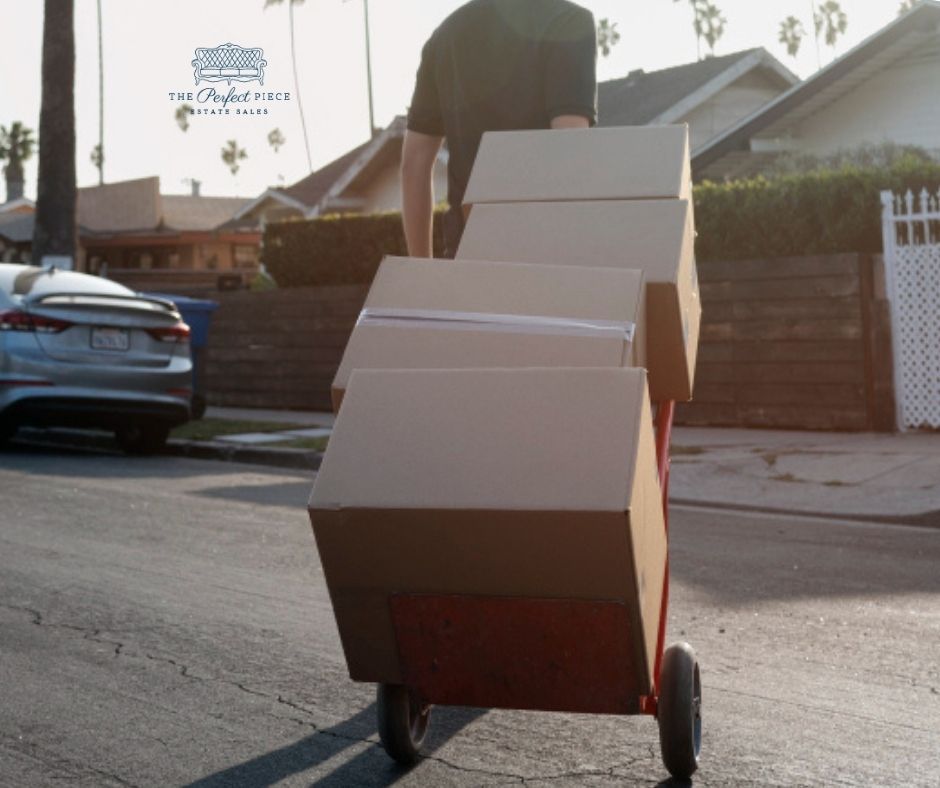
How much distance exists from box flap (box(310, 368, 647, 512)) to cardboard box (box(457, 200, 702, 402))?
0.56m

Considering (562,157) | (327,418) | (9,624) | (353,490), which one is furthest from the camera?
(327,418)

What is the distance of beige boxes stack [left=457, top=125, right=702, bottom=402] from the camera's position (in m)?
4.09

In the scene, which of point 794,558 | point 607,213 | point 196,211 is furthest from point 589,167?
point 196,211

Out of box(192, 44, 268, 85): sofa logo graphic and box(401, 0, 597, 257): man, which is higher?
box(192, 44, 268, 85): sofa logo graphic

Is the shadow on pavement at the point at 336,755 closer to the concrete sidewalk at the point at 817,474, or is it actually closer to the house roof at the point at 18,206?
the concrete sidewalk at the point at 817,474

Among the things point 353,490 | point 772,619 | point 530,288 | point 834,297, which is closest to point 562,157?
point 530,288

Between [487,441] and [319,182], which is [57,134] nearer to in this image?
[487,441]

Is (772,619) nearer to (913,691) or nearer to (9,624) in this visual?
(913,691)

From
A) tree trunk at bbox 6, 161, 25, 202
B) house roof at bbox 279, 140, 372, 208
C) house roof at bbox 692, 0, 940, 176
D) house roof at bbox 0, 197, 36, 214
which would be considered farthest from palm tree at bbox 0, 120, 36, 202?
house roof at bbox 692, 0, 940, 176

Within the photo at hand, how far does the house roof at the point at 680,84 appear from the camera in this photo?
110 ft

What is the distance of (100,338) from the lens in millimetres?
12742

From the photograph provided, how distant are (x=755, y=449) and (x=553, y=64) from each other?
6833mm

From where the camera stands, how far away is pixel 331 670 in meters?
5.05

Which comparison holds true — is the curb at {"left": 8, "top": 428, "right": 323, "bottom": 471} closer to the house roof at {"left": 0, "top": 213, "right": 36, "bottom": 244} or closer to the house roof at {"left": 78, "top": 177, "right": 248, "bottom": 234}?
the house roof at {"left": 78, "top": 177, "right": 248, "bottom": 234}
